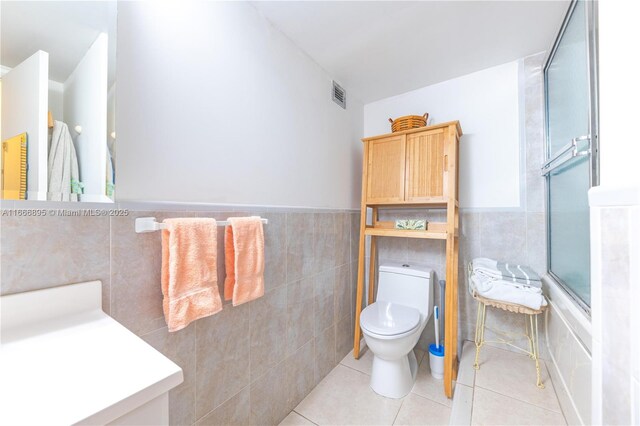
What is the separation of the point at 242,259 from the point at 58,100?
77 centimetres

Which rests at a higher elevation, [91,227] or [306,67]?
[306,67]

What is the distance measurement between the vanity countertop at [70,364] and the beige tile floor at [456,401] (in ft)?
3.93

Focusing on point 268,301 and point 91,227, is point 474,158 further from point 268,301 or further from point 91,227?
point 91,227

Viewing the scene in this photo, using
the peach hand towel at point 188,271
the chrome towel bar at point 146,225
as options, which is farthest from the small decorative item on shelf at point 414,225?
the chrome towel bar at point 146,225

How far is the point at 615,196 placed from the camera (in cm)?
50

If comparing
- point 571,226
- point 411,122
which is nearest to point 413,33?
point 411,122

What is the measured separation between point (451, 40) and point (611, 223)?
1.50 metres

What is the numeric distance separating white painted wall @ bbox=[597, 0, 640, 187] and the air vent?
1.50 metres

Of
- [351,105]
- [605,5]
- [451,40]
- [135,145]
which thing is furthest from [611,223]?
[351,105]

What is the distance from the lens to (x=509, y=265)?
1.67 meters

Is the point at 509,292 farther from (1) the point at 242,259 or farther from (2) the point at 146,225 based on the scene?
(2) the point at 146,225

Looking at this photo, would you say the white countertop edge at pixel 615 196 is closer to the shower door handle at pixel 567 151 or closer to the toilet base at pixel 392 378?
the shower door handle at pixel 567 151

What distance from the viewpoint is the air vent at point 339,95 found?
76.3 inches

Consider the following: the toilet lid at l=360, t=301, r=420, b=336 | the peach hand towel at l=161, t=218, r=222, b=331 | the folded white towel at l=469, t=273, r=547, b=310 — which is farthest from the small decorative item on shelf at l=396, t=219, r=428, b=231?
the peach hand towel at l=161, t=218, r=222, b=331
